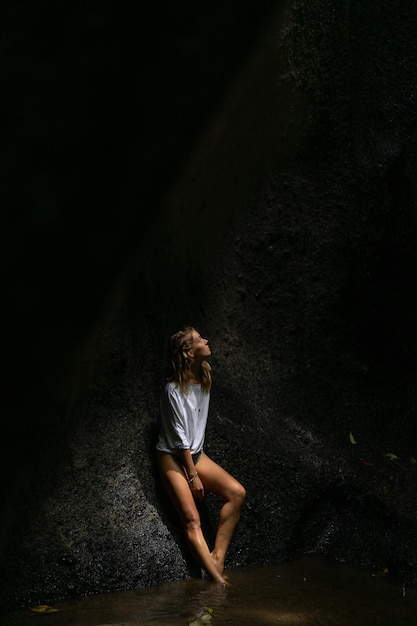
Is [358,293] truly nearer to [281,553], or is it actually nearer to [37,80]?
[281,553]

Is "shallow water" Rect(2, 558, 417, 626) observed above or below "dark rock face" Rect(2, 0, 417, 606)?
below

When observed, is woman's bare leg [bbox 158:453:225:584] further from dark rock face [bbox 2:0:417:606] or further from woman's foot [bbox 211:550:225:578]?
dark rock face [bbox 2:0:417:606]

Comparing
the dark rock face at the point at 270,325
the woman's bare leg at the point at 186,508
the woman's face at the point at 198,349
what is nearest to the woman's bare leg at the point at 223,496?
the woman's bare leg at the point at 186,508

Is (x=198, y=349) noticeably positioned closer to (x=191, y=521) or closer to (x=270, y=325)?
(x=191, y=521)

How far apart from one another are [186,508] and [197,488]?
0.18 metres

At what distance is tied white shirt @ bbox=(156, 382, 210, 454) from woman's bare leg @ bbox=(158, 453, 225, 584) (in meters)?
0.12

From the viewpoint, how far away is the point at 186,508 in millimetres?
6805

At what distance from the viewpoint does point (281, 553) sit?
24.1ft

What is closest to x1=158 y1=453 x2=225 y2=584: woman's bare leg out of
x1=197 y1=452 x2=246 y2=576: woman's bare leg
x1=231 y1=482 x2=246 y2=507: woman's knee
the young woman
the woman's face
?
the young woman

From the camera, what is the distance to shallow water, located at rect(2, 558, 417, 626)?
583 cm

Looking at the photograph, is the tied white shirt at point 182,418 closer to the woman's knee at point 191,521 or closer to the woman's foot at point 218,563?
the woman's knee at point 191,521

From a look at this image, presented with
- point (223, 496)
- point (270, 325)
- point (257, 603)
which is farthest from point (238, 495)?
point (270, 325)

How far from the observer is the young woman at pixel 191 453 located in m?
6.82

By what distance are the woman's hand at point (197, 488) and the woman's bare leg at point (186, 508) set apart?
0.15 ft
